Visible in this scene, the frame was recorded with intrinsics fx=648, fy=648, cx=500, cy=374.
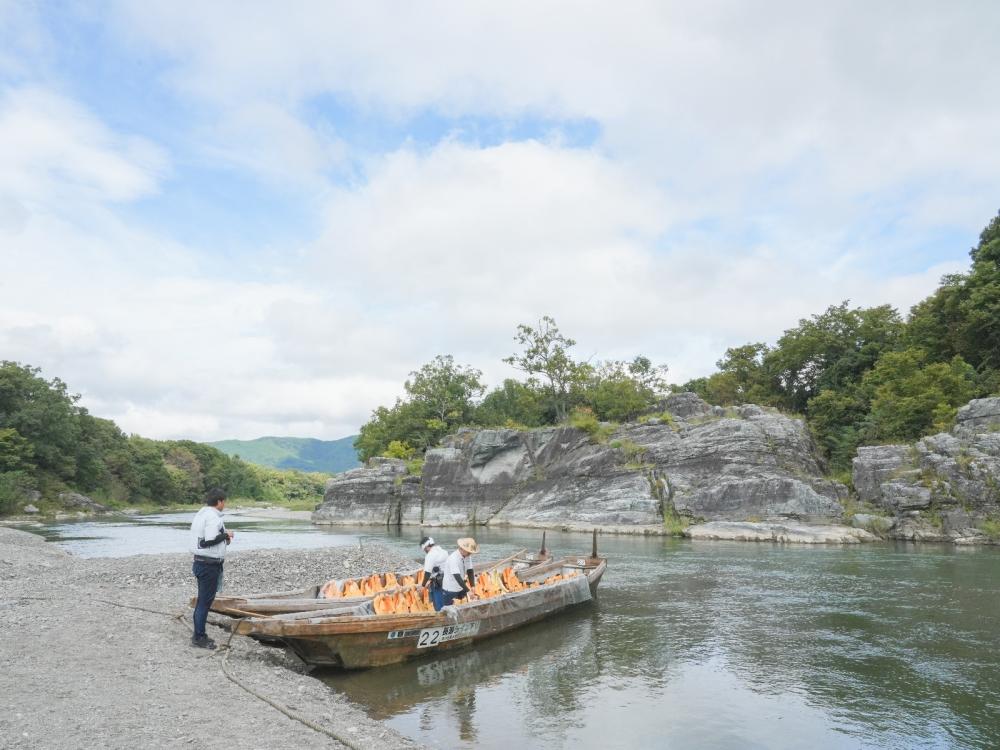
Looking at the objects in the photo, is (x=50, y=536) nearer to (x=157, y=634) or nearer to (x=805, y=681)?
(x=157, y=634)

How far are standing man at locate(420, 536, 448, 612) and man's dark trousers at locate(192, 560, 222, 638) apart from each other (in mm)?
4611

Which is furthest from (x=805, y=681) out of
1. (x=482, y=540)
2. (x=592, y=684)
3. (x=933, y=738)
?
(x=482, y=540)

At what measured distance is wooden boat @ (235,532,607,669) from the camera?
11664 mm

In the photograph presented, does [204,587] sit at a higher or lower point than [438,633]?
higher

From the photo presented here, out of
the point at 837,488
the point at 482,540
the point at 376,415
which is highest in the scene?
the point at 376,415

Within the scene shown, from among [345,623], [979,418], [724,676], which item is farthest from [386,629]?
[979,418]

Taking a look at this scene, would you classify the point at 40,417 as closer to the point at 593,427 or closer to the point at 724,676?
the point at 593,427

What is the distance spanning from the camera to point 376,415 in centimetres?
9681

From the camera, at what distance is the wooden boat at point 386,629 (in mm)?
11664

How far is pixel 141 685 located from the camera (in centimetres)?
913

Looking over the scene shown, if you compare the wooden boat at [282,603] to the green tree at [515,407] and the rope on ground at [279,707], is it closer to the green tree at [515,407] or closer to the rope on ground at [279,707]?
the rope on ground at [279,707]

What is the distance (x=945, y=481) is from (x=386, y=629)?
39296 mm

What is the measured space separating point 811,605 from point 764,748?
1165 centimetres

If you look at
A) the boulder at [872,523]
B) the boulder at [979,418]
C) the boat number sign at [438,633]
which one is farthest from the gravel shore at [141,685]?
the boulder at [979,418]
